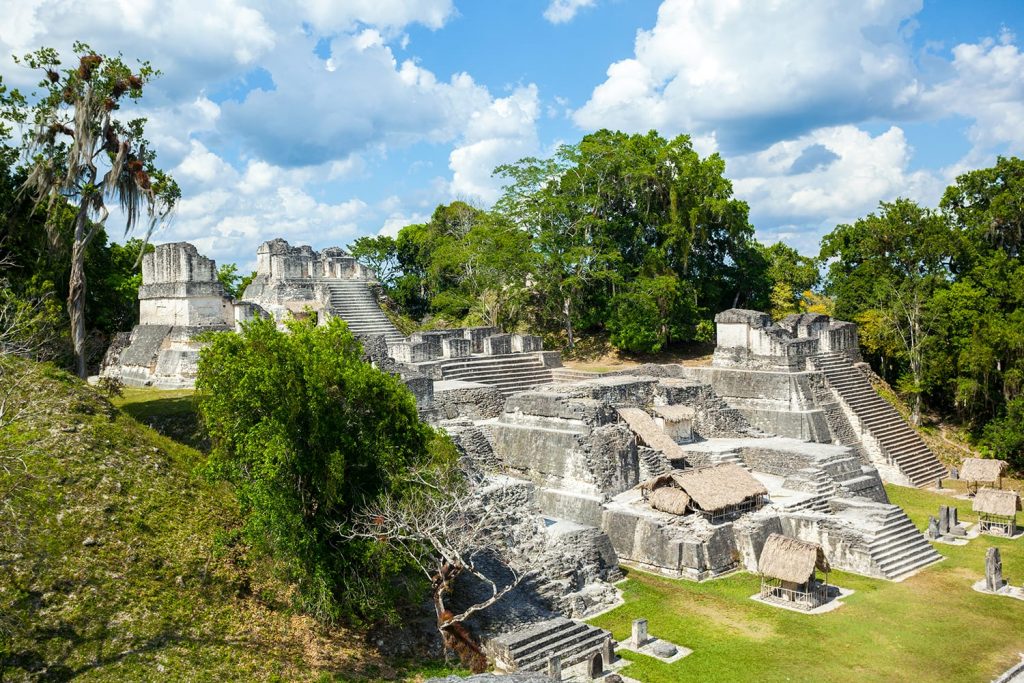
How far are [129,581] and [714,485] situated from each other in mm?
9901

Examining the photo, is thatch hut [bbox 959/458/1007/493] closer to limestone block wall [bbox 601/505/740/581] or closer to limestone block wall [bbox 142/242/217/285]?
limestone block wall [bbox 601/505/740/581]

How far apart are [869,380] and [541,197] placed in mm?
13222

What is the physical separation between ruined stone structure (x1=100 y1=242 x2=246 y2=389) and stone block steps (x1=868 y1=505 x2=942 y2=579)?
16.1m

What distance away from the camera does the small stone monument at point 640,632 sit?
36.3 ft

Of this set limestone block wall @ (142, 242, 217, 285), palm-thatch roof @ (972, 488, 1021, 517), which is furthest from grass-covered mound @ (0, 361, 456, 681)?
palm-thatch roof @ (972, 488, 1021, 517)

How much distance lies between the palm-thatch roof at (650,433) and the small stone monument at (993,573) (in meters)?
5.64

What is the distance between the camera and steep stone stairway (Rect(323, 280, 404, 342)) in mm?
24141

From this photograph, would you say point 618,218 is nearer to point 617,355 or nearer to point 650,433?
point 617,355

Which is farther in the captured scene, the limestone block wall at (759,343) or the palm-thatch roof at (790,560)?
the limestone block wall at (759,343)

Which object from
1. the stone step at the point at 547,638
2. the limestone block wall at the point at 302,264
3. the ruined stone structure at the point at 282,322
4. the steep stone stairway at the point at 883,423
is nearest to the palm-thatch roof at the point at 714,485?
the stone step at the point at 547,638

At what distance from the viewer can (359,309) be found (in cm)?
2523

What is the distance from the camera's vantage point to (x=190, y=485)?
1202cm

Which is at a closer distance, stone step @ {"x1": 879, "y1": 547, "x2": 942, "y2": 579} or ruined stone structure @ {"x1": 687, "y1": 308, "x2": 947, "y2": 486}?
stone step @ {"x1": 879, "y1": 547, "x2": 942, "y2": 579}

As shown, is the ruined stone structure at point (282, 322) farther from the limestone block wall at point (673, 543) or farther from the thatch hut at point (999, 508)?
the thatch hut at point (999, 508)
